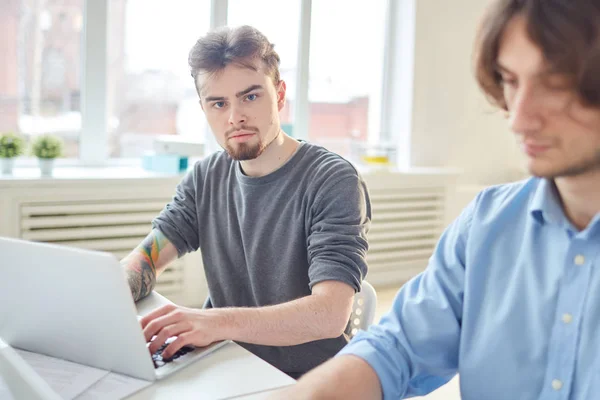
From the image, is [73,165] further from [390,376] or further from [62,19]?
[390,376]

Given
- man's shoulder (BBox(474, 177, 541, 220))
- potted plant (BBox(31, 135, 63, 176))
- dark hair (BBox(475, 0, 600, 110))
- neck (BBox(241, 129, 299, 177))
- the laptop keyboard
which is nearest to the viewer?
dark hair (BBox(475, 0, 600, 110))

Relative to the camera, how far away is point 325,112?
4.45m

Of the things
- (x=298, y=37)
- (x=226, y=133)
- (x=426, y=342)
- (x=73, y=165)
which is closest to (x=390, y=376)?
(x=426, y=342)

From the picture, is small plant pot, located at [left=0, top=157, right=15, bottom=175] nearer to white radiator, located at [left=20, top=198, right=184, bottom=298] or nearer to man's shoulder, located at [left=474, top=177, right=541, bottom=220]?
white radiator, located at [left=20, top=198, right=184, bottom=298]

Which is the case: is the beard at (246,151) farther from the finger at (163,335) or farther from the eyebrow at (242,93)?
the finger at (163,335)

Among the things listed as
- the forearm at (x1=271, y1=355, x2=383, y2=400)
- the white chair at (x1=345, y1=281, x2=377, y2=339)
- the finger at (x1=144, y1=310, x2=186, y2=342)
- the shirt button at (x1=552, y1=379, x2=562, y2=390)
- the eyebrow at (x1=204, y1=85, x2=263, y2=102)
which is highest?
the eyebrow at (x1=204, y1=85, x2=263, y2=102)

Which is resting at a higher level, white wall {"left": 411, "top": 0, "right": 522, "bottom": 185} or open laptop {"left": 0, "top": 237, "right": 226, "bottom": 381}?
white wall {"left": 411, "top": 0, "right": 522, "bottom": 185}

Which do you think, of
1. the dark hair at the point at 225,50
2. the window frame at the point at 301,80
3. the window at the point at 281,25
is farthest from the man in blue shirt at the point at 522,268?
the window at the point at 281,25

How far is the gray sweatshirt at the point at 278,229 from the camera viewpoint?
1534 millimetres

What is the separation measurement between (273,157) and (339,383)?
880mm

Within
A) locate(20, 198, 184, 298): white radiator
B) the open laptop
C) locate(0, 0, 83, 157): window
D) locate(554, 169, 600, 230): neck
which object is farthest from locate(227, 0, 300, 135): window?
locate(554, 169, 600, 230): neck

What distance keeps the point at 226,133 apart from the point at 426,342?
86cm

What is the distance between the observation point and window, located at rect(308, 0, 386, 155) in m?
4.36

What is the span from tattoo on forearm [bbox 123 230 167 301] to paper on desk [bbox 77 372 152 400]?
46 centimetres
